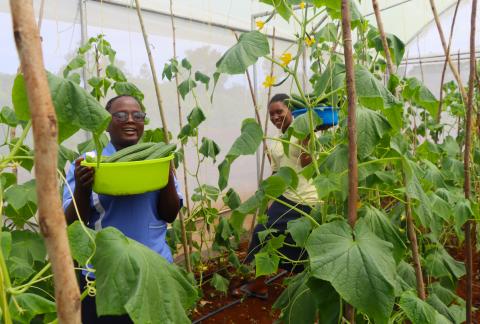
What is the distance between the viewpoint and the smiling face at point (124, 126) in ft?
5.85

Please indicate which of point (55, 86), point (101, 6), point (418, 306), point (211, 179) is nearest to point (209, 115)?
point (211, 179)

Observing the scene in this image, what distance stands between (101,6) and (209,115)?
1.47 meters

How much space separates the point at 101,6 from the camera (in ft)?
10.4

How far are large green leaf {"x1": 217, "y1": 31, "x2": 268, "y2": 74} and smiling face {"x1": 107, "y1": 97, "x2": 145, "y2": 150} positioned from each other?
71 cm

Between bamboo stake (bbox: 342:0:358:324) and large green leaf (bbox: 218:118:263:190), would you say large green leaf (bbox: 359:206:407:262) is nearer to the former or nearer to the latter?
bamboo stake (bbox: 342:0:358:324)

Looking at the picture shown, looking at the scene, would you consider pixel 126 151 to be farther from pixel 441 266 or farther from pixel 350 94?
pixel 441 266

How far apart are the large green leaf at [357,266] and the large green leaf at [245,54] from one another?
46cm

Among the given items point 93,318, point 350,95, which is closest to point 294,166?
point 93,318

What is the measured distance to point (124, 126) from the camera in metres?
1.78

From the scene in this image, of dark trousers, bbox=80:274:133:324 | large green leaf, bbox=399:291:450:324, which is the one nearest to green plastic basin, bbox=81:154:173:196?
dark trousers, bbox=80:274:133:324

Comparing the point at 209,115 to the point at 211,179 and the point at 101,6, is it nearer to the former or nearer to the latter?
the point at 211,179

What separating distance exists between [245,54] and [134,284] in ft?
2.16

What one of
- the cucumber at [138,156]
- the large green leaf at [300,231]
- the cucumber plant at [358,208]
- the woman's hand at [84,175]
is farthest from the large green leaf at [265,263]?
the woman's hand at [84,175]

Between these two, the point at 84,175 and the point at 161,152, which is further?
the point at 161,152
